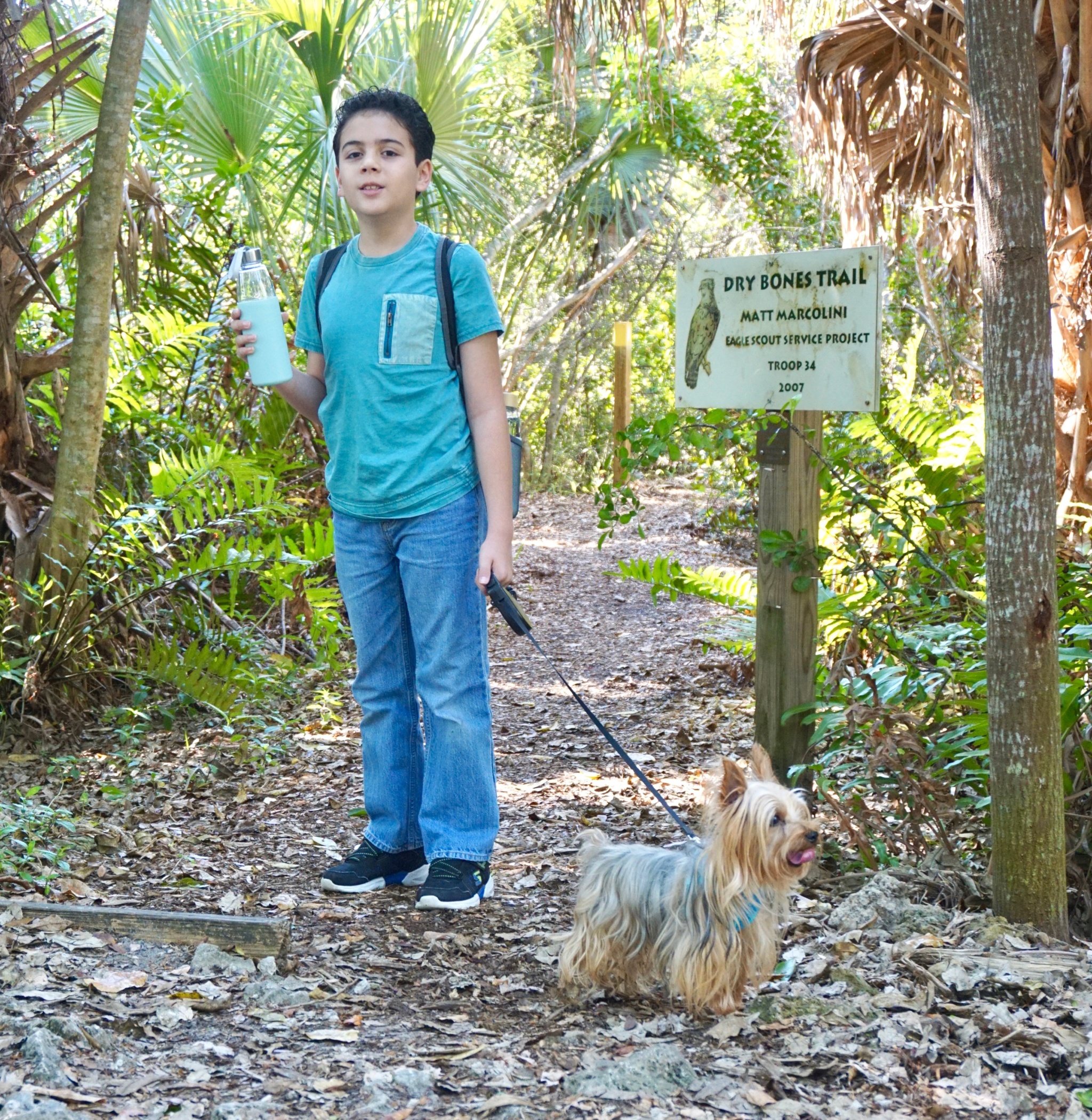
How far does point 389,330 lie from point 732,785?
1.58 meters

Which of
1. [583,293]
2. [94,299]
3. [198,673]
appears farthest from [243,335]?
[583,293]

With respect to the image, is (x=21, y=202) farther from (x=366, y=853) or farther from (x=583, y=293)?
(x=583, y=293)

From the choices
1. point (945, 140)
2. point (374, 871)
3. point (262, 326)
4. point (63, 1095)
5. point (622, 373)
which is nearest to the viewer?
point (63, 1095)

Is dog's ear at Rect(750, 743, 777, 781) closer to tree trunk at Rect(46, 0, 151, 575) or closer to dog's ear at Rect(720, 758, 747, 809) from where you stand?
dog's ear at Rect(720, 758, 747, 809)

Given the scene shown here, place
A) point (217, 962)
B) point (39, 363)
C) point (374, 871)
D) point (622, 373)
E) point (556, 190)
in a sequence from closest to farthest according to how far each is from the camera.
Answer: point (217, 962) → point (374, 871) → point (39, 363) → point (556, 190) → point (622, 373)

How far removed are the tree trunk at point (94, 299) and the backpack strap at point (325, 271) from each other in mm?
1874

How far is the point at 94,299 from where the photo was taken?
4.90m

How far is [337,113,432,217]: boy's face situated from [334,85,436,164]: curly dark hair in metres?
0.02

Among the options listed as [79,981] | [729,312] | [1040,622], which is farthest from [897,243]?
[79,981]

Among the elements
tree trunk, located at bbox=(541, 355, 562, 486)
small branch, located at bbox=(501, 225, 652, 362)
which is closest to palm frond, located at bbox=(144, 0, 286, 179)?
small branch, located at bbox=(501, 225, 652, 362)

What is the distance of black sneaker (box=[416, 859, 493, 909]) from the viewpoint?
338 centimetres

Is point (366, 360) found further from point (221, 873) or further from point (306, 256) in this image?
point (306, 256)

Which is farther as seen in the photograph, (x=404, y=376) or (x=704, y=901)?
(x=404, y=376)

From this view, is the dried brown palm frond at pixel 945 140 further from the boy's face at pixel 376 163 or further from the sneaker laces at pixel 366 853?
the sneaker laces at pixel 366 853
